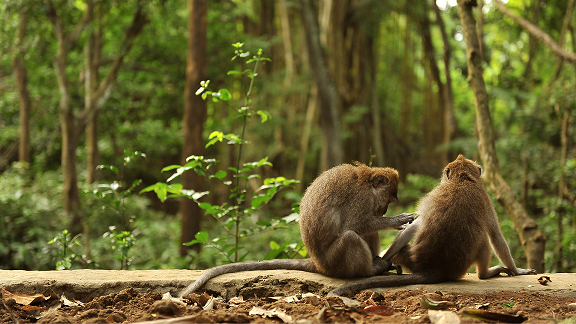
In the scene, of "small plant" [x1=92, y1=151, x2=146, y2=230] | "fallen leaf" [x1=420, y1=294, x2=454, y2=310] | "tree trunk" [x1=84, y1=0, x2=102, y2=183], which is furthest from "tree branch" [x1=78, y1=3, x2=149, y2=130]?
"fallen leaf" [x1=420, y1=294, x2=454, y2=310]

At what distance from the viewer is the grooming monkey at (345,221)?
3.79 m

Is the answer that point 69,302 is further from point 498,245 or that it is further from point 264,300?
point 498,245

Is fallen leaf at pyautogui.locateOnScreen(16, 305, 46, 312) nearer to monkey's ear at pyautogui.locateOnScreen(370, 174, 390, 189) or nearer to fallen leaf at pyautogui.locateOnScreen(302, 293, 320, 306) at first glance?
fallen leaf at pyautogui.locateOnScreen(302, 293, 320, 306)

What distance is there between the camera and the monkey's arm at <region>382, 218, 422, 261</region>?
157 inches

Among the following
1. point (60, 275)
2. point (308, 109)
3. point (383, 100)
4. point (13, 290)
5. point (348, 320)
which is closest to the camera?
point (348, 320)

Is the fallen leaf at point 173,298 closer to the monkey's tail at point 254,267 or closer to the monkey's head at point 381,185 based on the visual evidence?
the monkey's tail at point 254,267

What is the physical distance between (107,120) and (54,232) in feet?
18.7

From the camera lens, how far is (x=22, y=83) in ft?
36.9

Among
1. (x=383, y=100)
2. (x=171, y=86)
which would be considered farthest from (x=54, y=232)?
(x=383, y=100)

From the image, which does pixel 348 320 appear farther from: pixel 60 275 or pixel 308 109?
pixel 308 109

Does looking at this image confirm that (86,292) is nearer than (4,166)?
Yes

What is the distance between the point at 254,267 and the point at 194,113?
4.35 metres

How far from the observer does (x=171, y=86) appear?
1384 centimetres

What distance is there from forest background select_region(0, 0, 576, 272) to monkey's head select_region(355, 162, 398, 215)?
3.83 ft
